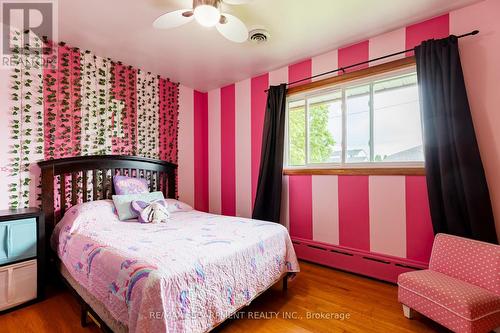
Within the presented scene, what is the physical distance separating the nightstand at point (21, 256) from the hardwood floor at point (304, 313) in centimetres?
11

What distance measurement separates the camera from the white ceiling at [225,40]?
1980 mm

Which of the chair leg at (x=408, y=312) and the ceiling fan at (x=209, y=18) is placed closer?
the ceiling fan at (x=209, y=18)

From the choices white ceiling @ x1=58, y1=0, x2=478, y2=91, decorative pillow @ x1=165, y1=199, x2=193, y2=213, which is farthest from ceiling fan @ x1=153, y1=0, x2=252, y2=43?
decorative pillow @ x1=165, y1=199, x2=193, y2=213

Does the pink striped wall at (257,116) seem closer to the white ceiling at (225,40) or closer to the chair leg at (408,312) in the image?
the white ceiling at (225,40)

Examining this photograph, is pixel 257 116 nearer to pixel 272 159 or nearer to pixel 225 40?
pixel 272 159

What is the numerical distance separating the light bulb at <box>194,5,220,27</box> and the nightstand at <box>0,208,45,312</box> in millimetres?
2136

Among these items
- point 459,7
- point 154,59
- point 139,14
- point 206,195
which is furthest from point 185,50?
point 459,7

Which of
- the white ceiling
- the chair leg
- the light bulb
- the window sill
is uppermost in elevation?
the white ceiling

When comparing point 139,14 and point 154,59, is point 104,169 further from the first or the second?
point 139,14

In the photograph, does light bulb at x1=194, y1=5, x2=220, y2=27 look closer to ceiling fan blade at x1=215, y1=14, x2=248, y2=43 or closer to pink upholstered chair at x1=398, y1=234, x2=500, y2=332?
ceiling fan blade at x1=215, y1=14, x2=248, y2=43

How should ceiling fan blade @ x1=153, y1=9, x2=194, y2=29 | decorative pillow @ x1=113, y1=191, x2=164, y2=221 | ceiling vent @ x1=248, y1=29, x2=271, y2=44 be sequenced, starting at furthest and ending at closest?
A: decorative pillow @ x1=113, y1=191, x2=164, y2=221 < ceiling vent @ x1=248, y1=29, x2=271, y2=44 < ceiling fan blade @ x1=153, y1=9, x2=194, y2=29

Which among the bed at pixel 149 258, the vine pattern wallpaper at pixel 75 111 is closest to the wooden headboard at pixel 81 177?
the bed at pixel 149 258

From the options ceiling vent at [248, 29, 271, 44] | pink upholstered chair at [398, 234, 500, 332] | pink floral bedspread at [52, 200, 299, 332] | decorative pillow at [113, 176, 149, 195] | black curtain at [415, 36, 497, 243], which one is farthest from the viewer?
decorative pillow at [113, 176, 149, 195]

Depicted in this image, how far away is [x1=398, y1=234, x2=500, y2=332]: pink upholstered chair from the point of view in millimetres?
1438
